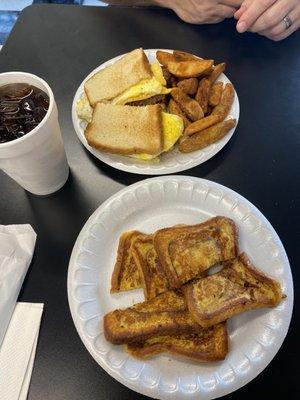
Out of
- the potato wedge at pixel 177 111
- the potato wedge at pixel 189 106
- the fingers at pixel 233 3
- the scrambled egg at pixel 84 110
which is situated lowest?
the scrambled egg at pixel 84 110

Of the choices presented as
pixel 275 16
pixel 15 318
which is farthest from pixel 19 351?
pixel 275 16

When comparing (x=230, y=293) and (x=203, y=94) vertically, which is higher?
(x=203, y=94)

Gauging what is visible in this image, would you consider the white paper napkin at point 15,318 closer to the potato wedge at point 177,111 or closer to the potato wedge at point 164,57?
the potato wedge at point 177,111

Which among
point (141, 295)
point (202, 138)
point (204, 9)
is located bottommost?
point (141, 295)

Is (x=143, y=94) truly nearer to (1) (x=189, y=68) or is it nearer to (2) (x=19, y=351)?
(1) (x=189, y=68)

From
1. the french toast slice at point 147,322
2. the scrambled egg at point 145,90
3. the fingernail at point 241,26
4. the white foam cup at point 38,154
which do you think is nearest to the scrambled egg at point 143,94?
the scrambled egg at point 145,90

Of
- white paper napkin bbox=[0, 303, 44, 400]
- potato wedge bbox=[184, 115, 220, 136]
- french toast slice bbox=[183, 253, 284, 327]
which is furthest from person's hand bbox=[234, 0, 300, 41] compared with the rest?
white paper napkin bbox=[0, 303, 44, 400]
